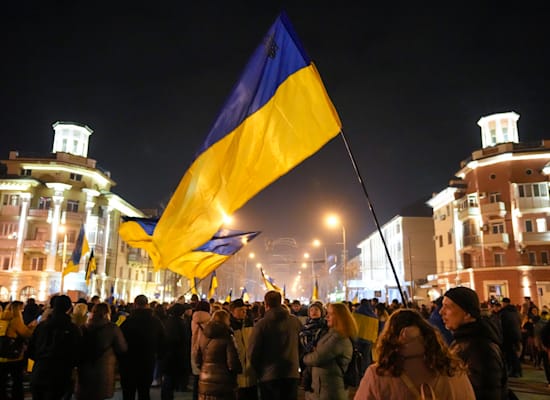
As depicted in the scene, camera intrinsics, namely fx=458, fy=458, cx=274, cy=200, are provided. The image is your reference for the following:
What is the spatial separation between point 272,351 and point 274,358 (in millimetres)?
103

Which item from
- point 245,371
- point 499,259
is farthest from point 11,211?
point 245,371

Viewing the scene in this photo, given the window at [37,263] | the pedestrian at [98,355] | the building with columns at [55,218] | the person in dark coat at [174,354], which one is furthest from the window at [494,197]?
the window at [37,263]

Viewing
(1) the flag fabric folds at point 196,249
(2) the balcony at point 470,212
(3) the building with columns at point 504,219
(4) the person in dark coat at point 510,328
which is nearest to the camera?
(1) the flag fabric folds at point 196,249

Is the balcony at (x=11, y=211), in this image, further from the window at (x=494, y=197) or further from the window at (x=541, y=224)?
the window at (x=541, y=224)

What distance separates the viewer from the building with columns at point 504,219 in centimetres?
4672

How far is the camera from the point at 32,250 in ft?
183

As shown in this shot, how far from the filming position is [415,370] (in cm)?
280

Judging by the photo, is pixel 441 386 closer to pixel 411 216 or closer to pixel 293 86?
pixel 293 86

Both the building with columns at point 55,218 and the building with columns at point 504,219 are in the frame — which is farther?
the building with columns at point 55,218

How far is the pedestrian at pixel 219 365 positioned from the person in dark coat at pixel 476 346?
3.61 metres

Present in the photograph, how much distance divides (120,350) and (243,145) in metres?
3.93

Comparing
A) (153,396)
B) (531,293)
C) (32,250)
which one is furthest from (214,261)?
(32,250)

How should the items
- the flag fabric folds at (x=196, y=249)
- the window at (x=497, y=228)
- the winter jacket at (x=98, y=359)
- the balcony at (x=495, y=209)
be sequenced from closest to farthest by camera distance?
the winter jacket at (x=98, y=359)
the flag fabric folds at (x=196, y=249)
the balcony at (x=495, y=209)
the window at (x=497, y=228)

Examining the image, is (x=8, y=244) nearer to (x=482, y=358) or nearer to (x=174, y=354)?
(x=174, y=354)
